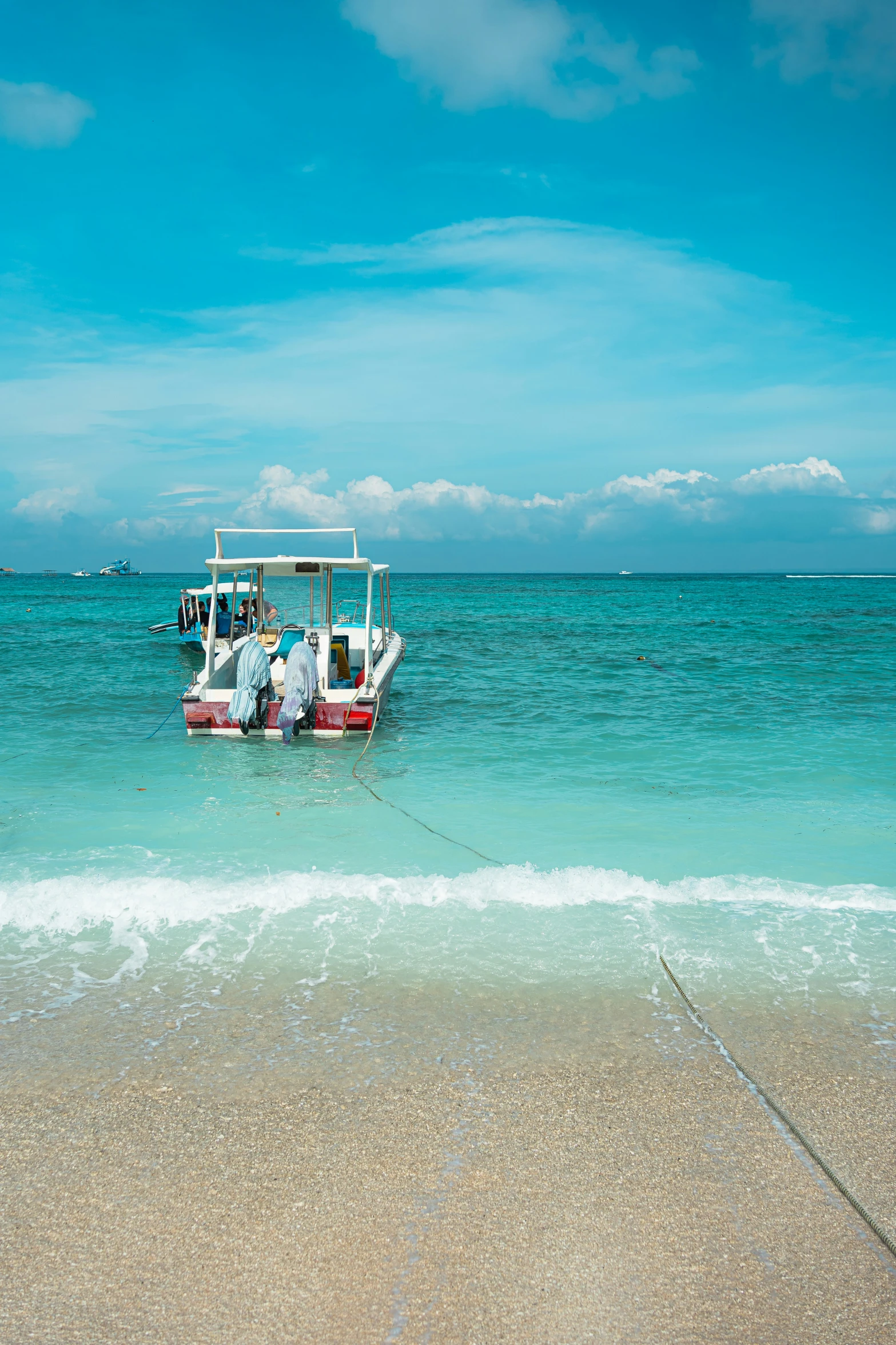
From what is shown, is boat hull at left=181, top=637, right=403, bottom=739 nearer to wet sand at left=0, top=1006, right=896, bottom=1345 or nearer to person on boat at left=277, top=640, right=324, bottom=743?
person on boat at left=277, top=640, right=324, bottom=743

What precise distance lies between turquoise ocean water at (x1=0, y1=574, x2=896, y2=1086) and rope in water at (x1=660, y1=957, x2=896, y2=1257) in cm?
42

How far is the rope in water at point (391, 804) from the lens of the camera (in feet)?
26.4

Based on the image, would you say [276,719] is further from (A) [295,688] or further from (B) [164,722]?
(B) [164,722]

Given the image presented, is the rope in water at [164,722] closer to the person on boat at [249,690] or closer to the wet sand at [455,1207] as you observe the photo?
the person on boat at [249,690]

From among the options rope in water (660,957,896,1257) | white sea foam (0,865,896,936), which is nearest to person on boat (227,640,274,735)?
white sea foam (0,865,896,936)

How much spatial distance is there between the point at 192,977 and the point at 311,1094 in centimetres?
166

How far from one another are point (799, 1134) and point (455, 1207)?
5.22ft

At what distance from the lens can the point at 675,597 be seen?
77.6 metres

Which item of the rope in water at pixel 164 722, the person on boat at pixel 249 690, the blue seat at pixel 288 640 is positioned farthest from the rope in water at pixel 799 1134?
the blue seat at pixel 288 640

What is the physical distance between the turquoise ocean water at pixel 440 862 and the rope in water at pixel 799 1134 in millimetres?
421

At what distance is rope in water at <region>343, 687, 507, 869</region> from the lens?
26.4 ft

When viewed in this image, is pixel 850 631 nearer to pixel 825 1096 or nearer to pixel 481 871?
pixel 481 871

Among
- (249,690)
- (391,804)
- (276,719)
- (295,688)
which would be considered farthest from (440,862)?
(249,690)

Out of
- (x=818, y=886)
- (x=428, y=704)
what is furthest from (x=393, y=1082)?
(x=428, y=704)
